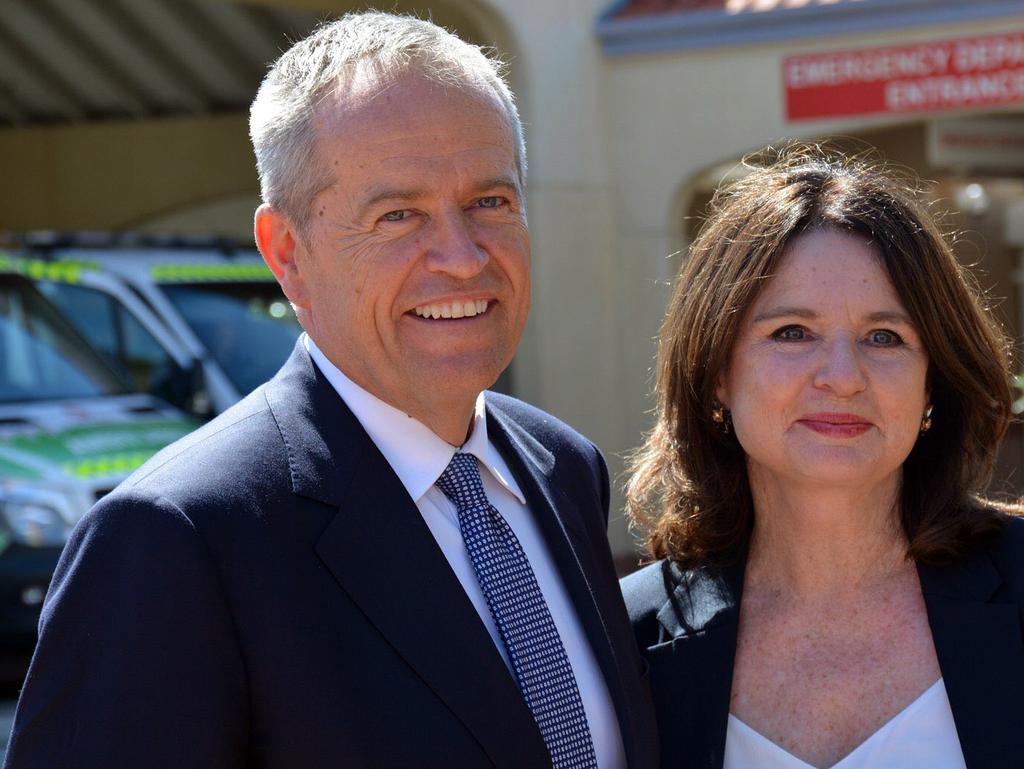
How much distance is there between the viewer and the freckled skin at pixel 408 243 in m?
2.41

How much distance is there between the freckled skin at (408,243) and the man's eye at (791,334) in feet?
2.16

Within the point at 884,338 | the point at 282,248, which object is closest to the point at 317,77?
the point at 282,248

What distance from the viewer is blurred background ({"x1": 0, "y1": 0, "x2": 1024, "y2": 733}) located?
794 cm

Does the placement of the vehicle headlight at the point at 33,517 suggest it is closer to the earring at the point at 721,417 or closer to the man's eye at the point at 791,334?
the earring at the point at 721,417

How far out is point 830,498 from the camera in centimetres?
295

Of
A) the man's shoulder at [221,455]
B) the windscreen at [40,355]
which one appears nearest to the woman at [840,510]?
the man's shoulder at [221,455]

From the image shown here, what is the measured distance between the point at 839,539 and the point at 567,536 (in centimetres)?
59

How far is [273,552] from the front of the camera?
87.8 inches

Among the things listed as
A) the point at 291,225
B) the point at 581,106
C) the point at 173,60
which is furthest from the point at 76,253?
the point at 291,225

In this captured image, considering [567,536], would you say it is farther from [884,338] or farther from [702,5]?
[702,5]

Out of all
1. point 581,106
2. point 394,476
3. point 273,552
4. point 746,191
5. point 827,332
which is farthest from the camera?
point 581,106

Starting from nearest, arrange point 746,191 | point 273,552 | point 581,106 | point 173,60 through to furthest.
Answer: point 273,552 < point 746,191 < point 581,106 < point 173,60

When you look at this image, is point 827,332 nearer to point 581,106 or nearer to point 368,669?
point 368,669

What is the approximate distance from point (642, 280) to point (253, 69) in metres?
4.90
